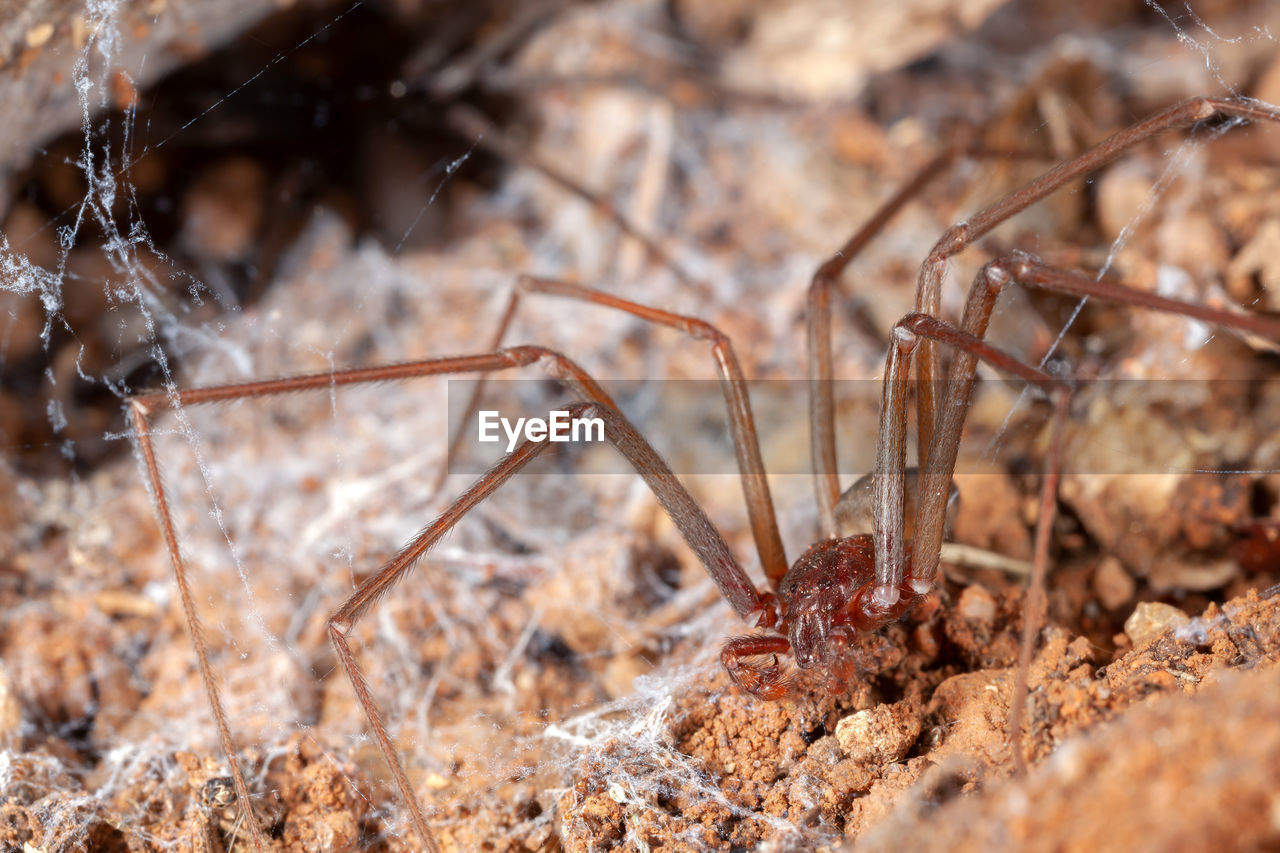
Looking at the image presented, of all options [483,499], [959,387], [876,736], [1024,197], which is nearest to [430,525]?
[483,499]

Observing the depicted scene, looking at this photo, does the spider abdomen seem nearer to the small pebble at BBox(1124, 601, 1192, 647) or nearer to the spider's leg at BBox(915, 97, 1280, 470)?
the spider's leg at BBox(915, 97, 1280, 470)

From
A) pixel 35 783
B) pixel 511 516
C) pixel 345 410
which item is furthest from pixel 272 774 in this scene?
pixel 345 410

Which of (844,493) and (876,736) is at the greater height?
(844,493)

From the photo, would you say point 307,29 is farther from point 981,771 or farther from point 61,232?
point 981,771

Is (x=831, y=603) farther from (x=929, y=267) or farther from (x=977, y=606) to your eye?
(x=929, y=267)

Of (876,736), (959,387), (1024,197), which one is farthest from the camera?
(1024,197)

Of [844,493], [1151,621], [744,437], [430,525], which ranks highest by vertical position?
[744,437]

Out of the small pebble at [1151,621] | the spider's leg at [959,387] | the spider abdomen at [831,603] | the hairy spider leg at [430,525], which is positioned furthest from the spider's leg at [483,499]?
the small pebble at [1151,621]
